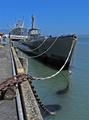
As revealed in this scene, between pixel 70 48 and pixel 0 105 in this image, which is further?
pixel 70 48

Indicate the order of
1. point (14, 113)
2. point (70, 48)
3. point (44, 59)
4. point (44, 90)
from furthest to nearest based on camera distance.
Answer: point (44, 59), point (70, 48), point (44, 90), point (14, 113)

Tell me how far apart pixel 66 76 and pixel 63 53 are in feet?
13.6

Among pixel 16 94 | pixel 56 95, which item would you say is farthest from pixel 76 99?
pixel 16 94

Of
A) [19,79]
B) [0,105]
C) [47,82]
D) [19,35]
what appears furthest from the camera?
[19,35]

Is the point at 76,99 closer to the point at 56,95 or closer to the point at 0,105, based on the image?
the point at 56,95

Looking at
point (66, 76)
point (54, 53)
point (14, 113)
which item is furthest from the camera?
point (54, 53)

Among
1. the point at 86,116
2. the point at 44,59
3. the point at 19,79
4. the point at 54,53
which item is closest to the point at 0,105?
the point at 19,79

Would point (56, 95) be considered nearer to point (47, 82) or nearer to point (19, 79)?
point (47, 82)

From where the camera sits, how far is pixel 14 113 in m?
6.91

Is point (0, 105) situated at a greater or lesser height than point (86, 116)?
greater

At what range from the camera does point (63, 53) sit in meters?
28.4

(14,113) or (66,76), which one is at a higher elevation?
(14,113)

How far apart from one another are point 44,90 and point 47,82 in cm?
286

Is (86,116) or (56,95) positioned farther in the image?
(56,95)
